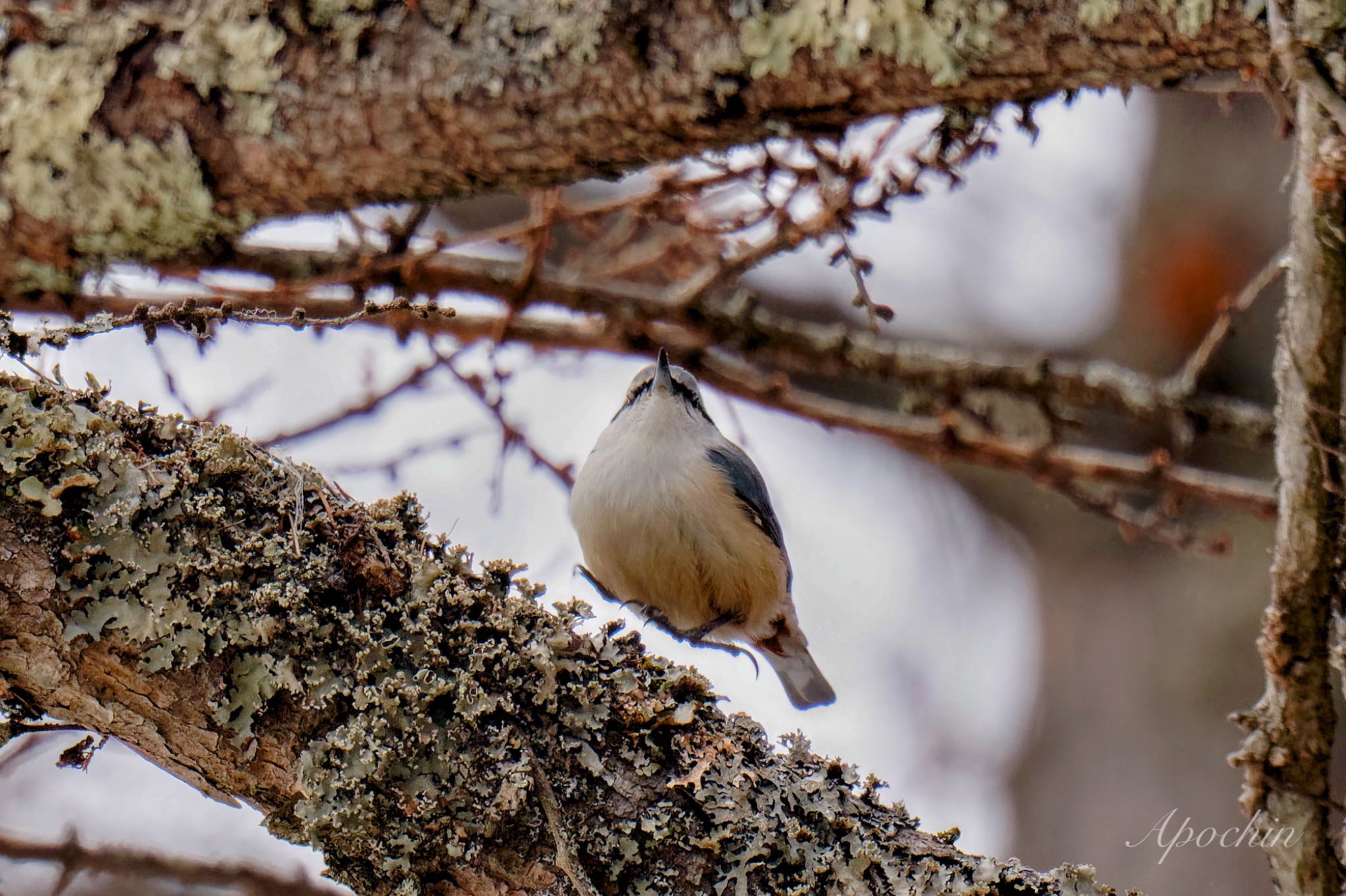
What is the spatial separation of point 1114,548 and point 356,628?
3723 mm

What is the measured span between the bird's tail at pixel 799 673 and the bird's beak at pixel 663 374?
2.89 feet

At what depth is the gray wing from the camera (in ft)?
9.62

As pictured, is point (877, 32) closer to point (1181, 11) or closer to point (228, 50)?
point (1181, 11)

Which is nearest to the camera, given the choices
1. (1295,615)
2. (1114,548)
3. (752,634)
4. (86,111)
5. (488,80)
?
(1295,615)

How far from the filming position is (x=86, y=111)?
2180 millimetres

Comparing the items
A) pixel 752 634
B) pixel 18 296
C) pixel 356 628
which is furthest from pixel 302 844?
pixel 752 634

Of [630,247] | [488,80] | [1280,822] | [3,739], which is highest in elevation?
[630,247]

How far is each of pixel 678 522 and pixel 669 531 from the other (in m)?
0.03

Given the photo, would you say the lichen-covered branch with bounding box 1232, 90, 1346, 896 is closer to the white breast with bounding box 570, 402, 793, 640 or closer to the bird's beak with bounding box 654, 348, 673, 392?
the white breast with bounding box 570, 402, 793, 640

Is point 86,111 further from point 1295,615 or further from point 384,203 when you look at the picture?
point 1295,615

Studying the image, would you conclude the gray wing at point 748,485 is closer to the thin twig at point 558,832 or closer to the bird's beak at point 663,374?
the bird's beak at point 663,374

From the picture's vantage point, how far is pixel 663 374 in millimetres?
2953

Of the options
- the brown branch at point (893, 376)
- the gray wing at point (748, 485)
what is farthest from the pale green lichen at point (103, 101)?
the gray wing at point (748, 485)

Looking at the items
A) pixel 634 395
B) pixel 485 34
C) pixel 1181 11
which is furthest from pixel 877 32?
pixel 634 395
